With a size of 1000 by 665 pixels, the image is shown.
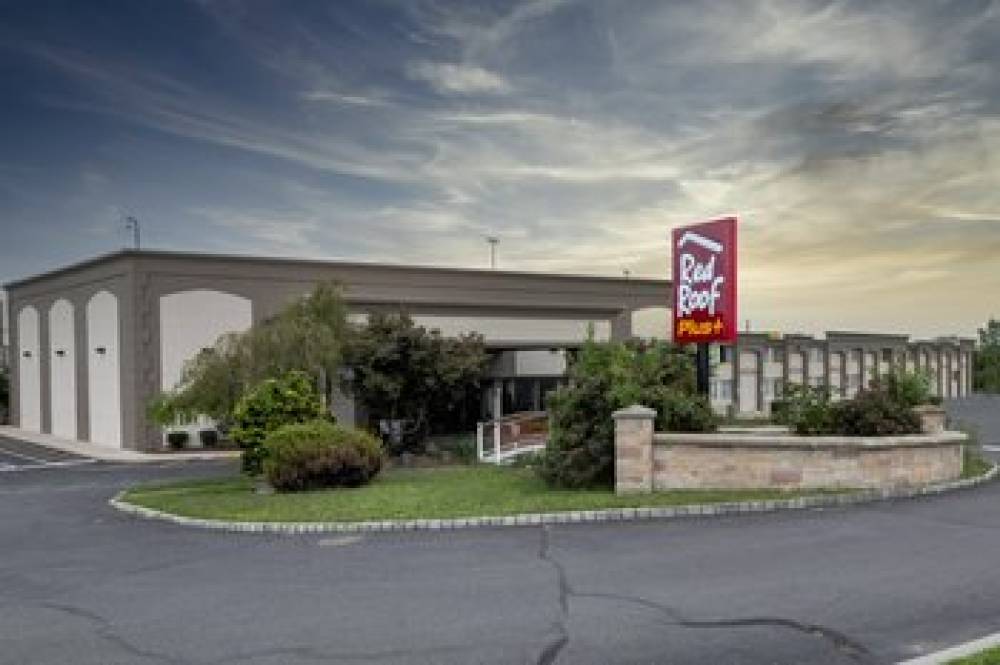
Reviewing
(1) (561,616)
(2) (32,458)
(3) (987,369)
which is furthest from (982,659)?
(3) (987,369)

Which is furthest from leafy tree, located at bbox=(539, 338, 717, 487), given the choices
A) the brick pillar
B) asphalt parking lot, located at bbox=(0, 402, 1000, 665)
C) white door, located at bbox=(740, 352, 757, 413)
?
white door, located at bbox=(740, 352, 757, 413)

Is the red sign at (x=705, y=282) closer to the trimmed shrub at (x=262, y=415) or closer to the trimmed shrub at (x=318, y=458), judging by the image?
the trimmed shrub at (x=318, y=458)

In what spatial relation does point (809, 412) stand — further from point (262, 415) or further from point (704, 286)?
point (262, 415)

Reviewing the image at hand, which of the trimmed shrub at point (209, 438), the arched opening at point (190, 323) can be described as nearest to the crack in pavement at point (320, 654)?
the arched opening at point (190, 323)

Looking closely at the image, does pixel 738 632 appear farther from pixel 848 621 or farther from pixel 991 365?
pixel 991 365

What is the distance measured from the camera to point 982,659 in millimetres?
7312

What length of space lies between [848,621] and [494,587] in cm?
393

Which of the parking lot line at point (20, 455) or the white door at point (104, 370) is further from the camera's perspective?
the white door at point (104, 370)

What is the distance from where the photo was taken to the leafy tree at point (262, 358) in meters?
28.4

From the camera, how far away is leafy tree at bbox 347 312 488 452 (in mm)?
32312

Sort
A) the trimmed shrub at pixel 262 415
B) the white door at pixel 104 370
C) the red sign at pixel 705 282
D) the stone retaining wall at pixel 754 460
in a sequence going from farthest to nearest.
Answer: the white door at pixel 104 370 < the trimmed shrub at pixel 262 415 < the red sign at pixel 705 282 < the stone retaining wall at pixel 754 460

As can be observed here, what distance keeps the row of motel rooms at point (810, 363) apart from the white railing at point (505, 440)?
26.7 metres

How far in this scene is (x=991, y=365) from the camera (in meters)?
119

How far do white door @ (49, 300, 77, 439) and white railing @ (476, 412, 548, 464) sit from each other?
27037 millimetres
